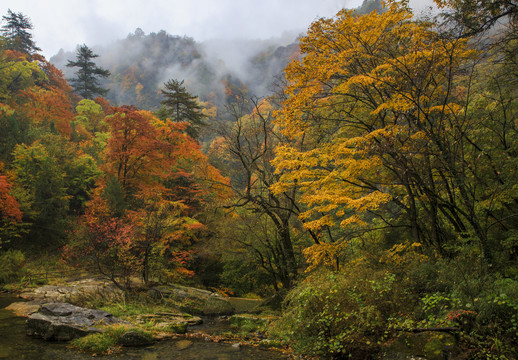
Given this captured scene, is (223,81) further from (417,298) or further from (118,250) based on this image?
(417,298)

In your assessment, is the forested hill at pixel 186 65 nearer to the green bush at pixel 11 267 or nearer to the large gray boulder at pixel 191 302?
the green bush at pixel 11 267

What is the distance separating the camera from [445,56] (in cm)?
638

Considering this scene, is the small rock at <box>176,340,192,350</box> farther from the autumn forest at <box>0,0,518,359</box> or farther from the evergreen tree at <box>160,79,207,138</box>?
the evergreen tree at <box>160,79,207,138</box>

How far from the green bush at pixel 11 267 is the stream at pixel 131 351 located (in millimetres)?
7097

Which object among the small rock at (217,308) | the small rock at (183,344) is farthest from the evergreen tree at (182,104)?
the small rock at (183,344)

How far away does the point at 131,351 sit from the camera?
7012 mm

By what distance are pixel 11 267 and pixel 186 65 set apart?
94804 mm

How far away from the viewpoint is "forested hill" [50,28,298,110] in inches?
3204

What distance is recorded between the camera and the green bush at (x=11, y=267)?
45.5 feet

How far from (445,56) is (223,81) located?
279ft

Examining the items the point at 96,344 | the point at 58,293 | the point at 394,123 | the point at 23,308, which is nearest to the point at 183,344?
the point at 96,344

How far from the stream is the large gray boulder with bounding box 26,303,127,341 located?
0.21 metres

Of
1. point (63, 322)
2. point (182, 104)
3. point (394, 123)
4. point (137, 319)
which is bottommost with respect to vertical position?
point (137, 319)

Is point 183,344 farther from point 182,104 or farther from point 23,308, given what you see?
point 182,104
